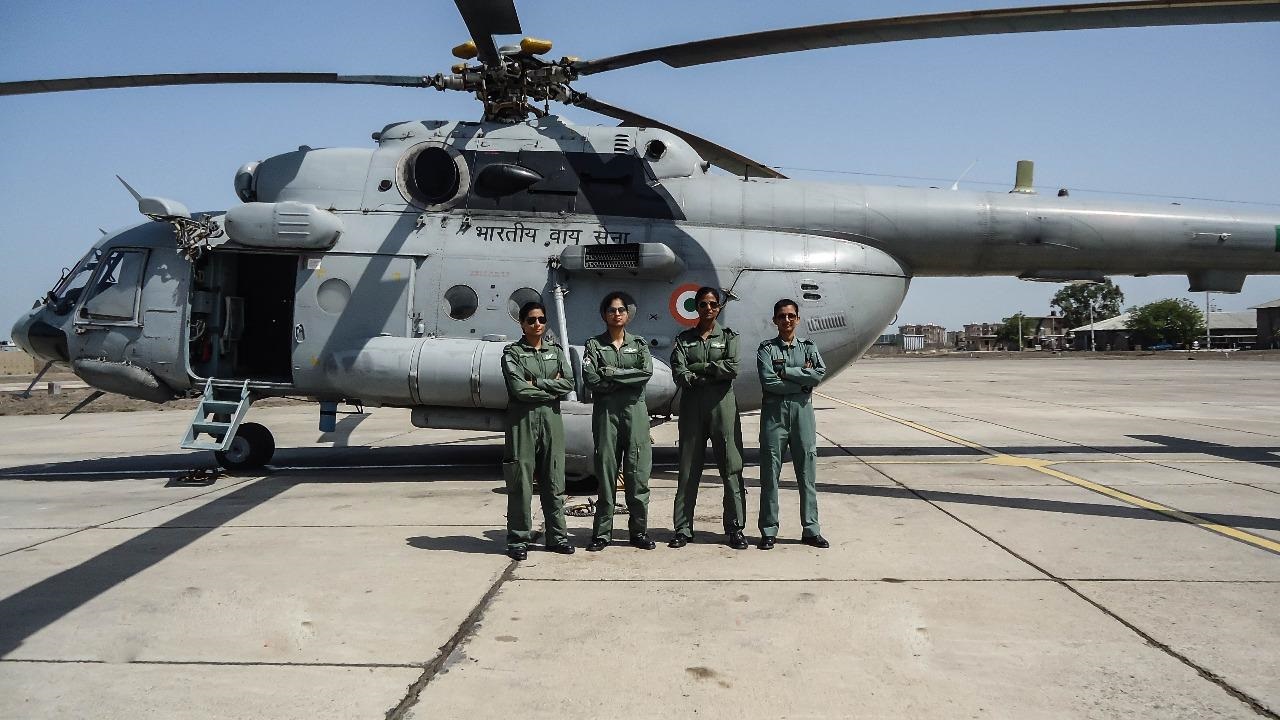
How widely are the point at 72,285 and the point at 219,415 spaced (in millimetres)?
2257

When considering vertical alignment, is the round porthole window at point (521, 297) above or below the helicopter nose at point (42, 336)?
above

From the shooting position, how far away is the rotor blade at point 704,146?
9.07 metres

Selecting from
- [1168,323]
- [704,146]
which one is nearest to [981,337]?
[1168,323]

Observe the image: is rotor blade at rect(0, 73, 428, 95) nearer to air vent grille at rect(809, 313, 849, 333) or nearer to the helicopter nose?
the helicopter nose

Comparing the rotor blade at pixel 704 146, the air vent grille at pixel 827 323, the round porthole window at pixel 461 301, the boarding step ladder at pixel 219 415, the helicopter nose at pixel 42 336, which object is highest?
the rotor blade at pixel 704 146

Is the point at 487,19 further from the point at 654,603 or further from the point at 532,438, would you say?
the point at 654,603

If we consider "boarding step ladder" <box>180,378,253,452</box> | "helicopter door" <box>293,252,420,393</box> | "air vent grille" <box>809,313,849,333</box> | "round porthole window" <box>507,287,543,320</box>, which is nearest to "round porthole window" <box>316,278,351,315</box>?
"helicopter door" <box>293,252,420,393</box>

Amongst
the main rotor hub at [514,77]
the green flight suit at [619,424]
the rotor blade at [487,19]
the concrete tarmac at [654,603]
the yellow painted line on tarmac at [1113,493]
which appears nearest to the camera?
the concrete tarmac at [654,603]

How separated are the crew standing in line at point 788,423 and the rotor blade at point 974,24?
247 centimetres

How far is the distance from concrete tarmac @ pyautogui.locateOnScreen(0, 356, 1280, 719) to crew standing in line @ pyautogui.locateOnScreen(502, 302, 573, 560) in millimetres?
225

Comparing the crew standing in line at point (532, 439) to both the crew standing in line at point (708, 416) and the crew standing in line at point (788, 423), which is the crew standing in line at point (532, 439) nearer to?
the crew standing in line at point (708, 416)

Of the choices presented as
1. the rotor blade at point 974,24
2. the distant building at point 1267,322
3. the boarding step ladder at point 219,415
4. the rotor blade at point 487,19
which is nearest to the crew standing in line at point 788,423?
the rotor blade at point 974,24

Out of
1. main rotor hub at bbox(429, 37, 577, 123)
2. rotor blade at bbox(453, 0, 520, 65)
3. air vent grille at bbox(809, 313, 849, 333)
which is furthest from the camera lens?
air vent grille at bbox(809, 313, 849, 333)

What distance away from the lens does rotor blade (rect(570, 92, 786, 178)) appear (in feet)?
29.8
